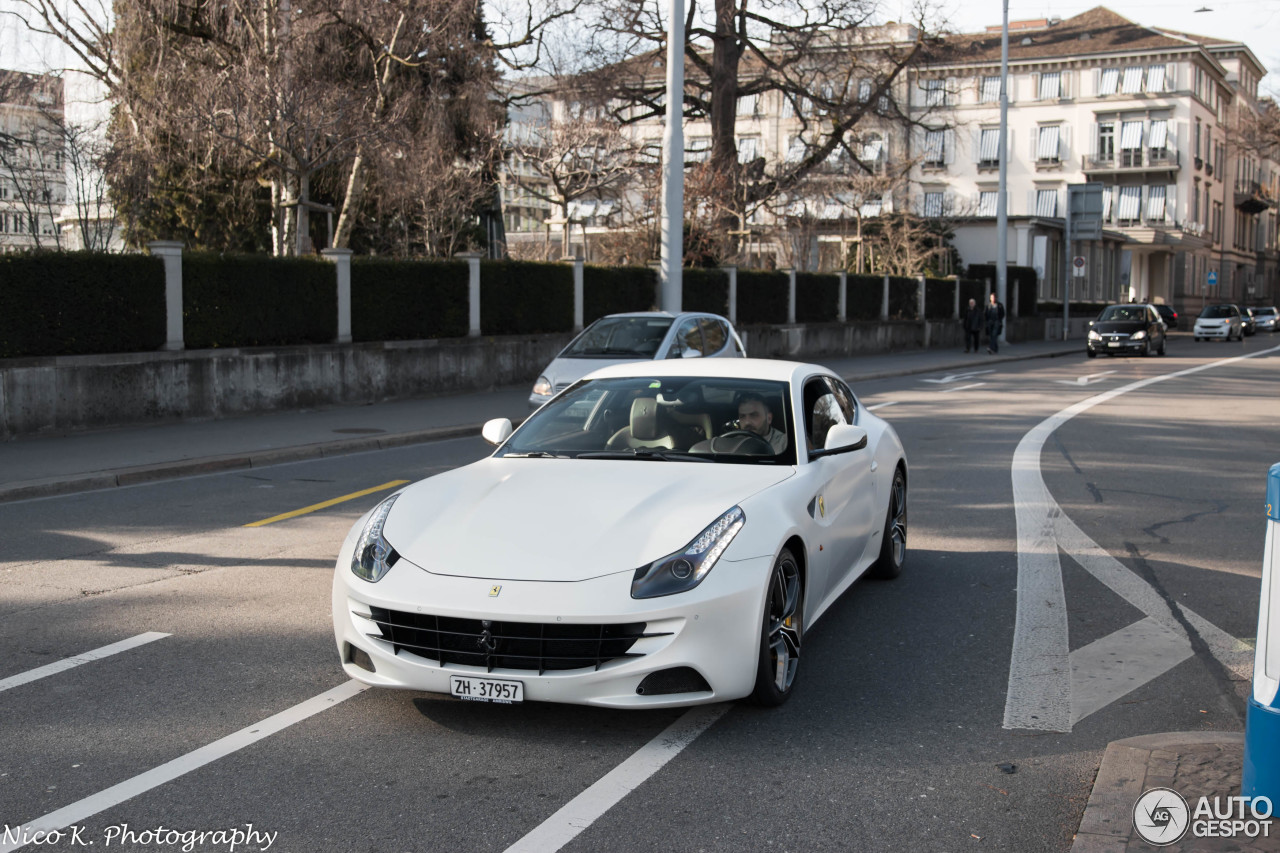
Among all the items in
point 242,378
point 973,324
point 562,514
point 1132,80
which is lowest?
point 562,514

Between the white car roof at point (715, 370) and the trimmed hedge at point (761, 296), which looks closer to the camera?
the white car roof at point (715, 370)

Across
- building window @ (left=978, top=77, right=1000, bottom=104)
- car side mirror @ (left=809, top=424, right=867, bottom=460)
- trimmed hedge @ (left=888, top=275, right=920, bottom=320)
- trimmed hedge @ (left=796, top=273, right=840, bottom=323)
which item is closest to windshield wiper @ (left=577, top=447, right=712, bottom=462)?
car side mirror @ (left=809, top=424, right=867, bottom=460)

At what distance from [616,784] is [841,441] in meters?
2.35

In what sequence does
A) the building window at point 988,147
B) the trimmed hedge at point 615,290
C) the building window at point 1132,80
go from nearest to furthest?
the trimmed hedge at point 615,290 → the building window at point 1132,80 → the building window at point 988,147

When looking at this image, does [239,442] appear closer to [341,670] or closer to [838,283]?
[341,670]

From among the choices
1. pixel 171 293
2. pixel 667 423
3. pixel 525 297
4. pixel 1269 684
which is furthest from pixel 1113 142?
pixel 1269 684

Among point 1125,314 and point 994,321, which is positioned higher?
point 1125,314

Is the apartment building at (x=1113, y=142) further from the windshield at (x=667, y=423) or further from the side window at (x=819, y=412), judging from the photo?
the windshield at (x=667, y=423)

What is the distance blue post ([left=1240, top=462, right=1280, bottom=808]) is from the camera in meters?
3.47

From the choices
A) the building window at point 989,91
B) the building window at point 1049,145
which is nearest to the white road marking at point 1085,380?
the building window at point 1049,145

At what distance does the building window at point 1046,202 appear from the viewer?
252ft

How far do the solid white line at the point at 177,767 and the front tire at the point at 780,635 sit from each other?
175 centimetres

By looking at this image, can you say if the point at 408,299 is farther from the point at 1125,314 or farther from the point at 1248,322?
the point at 1248,322

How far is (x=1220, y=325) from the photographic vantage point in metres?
55.2
